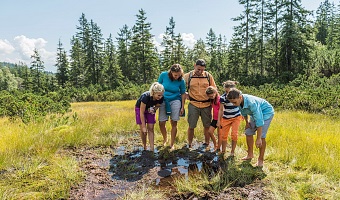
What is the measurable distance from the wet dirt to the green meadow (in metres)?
0.18

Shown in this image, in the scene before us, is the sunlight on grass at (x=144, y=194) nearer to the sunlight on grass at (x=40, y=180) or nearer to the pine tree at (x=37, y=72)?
the sunlight on grass at (x=40, y=180)

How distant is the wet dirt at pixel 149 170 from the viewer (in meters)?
3.81

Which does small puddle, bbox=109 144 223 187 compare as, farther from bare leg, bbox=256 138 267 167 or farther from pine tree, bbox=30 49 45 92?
pine tree, bbox=30 49 45 92

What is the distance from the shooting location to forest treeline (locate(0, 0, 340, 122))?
1425cm

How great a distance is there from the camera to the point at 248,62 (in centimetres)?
4022

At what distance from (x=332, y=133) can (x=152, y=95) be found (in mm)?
4827

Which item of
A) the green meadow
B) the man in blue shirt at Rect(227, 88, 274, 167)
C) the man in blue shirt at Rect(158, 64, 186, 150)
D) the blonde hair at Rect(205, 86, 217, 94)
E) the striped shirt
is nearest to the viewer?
the green meadow

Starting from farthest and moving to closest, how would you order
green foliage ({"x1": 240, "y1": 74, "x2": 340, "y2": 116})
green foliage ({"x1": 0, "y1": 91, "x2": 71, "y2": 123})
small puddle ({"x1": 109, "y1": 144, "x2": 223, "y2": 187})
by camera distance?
green foliage ({"x1": 240, "y1": 74, "x2": 340, "y2": 116})
green foliage ({"x1": 0, "y1": 91, "x2": 71, "y2": 123})
small puddle ({"x1": 109, "y1": 144, "x2": 223, "y2": 187})

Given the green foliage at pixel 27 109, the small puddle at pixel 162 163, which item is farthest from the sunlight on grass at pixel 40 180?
the green foliage at pixel 27 109

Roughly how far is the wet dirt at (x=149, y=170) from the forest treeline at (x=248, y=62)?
6.70 metres

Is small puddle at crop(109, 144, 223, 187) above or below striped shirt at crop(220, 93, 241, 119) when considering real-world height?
below

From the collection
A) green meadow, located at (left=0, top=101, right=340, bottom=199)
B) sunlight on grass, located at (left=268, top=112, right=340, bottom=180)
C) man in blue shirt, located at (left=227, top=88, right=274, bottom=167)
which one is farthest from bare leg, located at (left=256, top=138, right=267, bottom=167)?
sunlight on grass, located at (left=268, top=112, right=340, bottom=180)

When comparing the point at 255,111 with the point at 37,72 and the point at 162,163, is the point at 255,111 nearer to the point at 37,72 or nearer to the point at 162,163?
the point at 162,163

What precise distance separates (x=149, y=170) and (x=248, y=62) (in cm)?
3881
